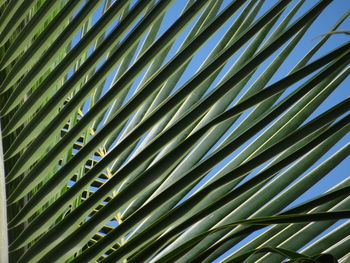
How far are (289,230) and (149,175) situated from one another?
25 centimetres

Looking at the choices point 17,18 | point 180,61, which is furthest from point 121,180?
point 17,18

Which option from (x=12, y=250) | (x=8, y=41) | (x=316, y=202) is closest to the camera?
(x=316, y=202)

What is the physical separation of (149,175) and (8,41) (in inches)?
10.3

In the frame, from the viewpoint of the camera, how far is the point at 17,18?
2.14ft

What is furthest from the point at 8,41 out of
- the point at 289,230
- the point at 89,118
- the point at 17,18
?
the point at 289,230

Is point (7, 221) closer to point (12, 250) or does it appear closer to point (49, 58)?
point (12, 250)

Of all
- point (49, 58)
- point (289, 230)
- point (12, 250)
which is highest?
point (49, 58)

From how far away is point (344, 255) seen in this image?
0.69 metres

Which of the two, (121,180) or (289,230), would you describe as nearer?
(121,180)

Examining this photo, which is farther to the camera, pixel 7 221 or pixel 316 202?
pixel 7 221

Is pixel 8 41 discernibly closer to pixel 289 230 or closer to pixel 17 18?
pixel 17 18

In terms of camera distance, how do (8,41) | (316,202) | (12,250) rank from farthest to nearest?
(8,41) → (12,250) → (316,202)

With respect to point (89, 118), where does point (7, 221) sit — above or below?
below

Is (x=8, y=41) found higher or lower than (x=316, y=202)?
higher
